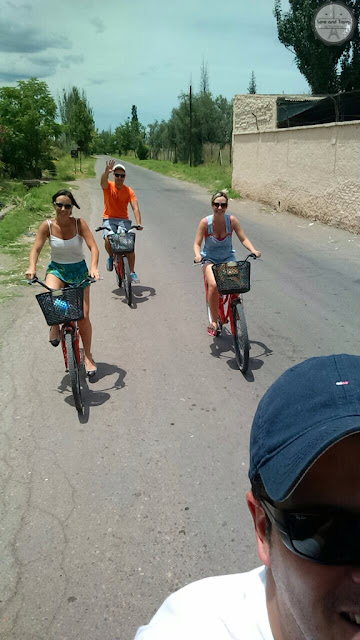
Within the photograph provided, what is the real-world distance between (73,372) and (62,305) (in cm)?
59

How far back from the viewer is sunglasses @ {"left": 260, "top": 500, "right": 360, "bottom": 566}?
91cm

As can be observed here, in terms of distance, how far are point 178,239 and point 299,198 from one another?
17.5 ft

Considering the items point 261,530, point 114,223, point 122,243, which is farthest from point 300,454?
point 114,223

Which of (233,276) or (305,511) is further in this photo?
(233,276)

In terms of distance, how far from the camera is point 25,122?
2805 cm

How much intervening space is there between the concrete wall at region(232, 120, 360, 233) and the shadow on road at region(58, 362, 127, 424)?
973 centimetres

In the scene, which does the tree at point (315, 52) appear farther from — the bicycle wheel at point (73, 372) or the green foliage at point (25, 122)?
the bicycle wheel at point (73, 372)

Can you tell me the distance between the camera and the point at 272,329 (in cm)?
638

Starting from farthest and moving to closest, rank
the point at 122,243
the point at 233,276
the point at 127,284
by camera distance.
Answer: the point at 122,243, the point at 127,284, the point at 233,276

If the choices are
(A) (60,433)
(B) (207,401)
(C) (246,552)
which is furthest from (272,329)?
(C) (246,552)

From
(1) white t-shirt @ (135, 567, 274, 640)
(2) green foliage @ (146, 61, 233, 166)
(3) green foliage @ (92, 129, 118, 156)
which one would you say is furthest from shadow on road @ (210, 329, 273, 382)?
(3) green foliage @ (92, 129, 118, 156)

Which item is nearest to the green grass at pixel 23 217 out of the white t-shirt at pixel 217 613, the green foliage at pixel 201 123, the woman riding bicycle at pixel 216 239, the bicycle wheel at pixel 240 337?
the woman riding bicycle at pixel 216 239

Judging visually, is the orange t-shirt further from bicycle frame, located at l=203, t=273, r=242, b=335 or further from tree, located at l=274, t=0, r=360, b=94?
tree, located at l=274, t=0, r=360, b=94

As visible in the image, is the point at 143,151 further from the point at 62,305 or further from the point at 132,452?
the point at 132,452
